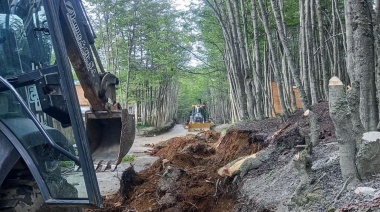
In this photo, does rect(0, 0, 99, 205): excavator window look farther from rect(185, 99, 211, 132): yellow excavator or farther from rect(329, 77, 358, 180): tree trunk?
rect(185, 99, 211, 132): yellow excavator

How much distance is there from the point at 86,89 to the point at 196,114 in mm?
21648

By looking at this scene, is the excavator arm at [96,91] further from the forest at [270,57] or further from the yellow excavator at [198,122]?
the yellow excavator at [198,122]

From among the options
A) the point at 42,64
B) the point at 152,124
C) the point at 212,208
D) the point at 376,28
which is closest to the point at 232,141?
the point at 212,208

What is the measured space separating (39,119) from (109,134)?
167 centimetres

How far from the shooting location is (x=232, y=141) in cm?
725

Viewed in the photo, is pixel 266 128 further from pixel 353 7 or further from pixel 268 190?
pixel 353 7

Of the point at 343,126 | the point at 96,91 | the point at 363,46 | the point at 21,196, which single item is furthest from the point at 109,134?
the point at 363,46

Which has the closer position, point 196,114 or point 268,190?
point 268,190

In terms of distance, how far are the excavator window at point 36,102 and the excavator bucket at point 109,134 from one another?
121cm

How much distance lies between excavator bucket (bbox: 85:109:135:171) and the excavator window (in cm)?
121

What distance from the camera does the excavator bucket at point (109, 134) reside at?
12.9 feet

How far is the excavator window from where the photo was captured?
7.93 ft

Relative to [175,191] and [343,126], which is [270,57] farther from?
[343,126]

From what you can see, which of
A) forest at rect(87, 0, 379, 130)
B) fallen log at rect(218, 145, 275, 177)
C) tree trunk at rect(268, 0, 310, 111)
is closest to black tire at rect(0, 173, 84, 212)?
forest at rect(87, 0, 379, 130)
